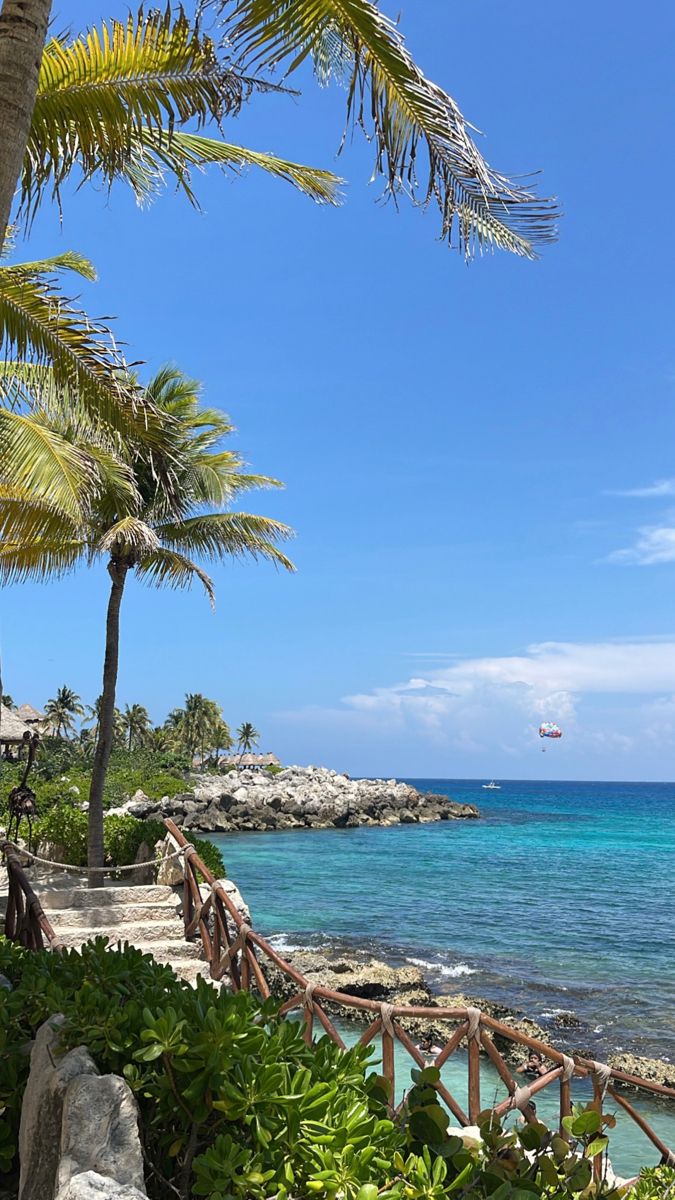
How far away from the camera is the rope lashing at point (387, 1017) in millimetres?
5000

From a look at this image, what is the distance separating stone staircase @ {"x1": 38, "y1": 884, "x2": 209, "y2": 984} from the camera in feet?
31.6

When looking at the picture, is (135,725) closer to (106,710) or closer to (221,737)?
(221,737)

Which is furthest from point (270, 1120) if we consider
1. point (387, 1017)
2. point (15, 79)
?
point (15, 79)

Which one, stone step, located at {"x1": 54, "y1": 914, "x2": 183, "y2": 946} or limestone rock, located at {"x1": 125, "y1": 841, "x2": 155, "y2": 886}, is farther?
limestone rock, located at {"x1": 125, "y1": 841, "x2": 155, "y2": 886}

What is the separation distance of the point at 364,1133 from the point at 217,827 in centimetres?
4289

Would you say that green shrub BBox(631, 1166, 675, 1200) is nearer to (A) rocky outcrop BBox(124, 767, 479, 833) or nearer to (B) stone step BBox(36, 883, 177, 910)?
(B) stone step BBox(36, 883, 177, 910)

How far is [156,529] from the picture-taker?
15734mm

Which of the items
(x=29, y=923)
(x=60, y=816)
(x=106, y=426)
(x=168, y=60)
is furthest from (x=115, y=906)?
(x=168, y=60)

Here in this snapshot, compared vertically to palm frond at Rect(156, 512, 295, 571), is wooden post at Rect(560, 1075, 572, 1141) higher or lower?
lower

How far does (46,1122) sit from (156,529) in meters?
13.0

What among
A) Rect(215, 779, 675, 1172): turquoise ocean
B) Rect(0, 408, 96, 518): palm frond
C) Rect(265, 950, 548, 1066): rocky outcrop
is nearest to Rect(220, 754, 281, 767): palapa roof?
Rect(215, 779, 675, 1172): turquoise ocean

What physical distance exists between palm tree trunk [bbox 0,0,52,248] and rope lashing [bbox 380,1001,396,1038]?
4757 mm

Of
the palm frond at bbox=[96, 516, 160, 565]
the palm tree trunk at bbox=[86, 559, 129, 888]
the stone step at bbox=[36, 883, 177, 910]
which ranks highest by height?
the palm frond at bbox=[96, 516, 160, 565]

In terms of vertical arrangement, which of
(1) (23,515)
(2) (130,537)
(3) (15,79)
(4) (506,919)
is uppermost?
(3) (15,79)
